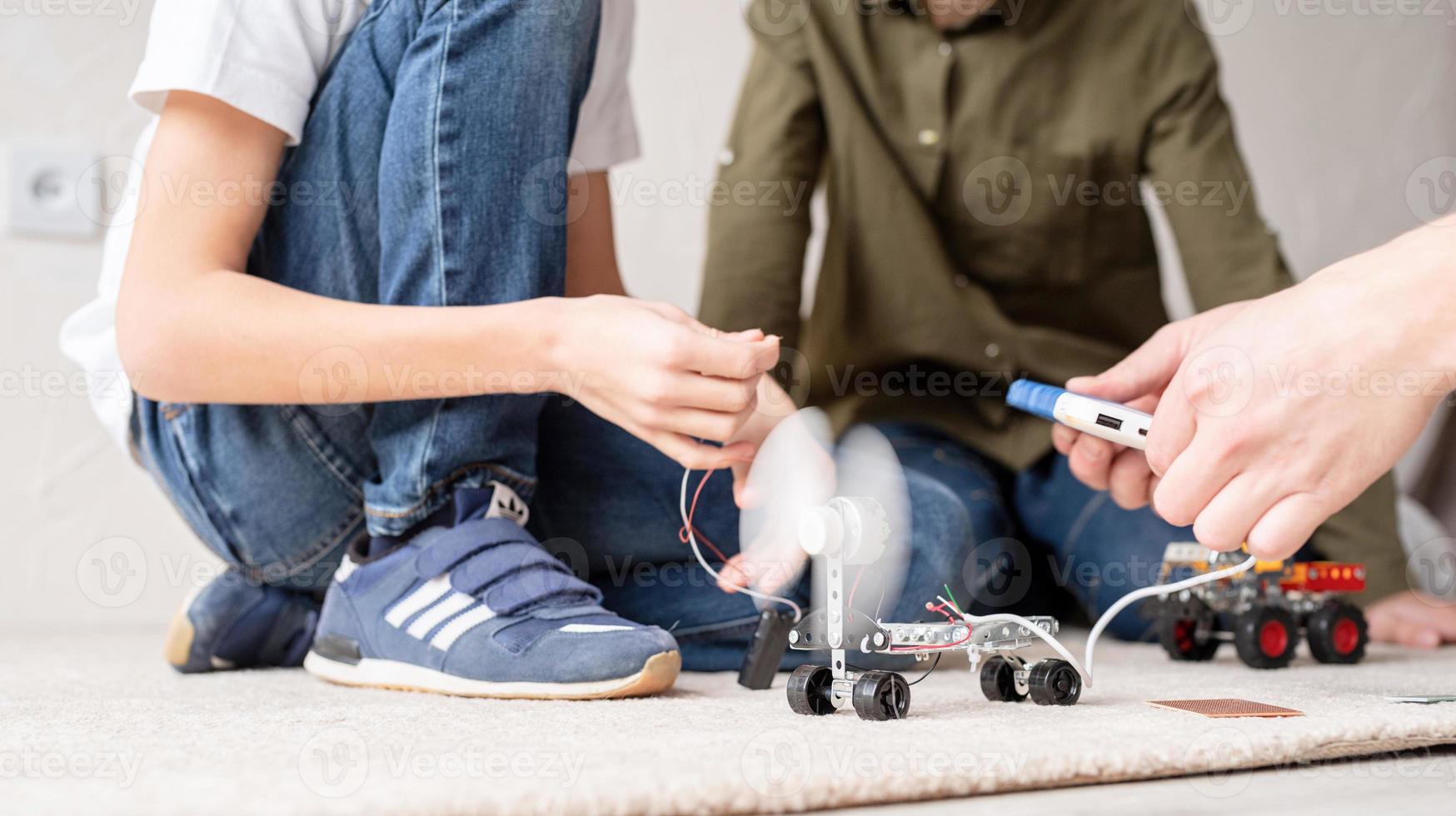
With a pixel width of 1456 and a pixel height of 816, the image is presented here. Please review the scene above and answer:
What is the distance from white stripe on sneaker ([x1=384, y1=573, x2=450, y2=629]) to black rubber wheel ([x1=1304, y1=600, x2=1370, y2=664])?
75 centimetres

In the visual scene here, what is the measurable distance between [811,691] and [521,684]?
0.63ft

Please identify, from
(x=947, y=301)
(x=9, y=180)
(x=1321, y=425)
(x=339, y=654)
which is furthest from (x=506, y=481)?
(x=9, y=180)

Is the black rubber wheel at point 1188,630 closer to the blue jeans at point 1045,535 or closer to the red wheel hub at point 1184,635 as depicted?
the red wheel hub at point 1184,635

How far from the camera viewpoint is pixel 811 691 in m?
0.66

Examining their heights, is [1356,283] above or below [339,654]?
above

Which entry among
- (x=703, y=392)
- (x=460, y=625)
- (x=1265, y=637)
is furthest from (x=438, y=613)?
(x=1265, y=637)

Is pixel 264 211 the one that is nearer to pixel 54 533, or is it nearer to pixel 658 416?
pixel 658 416

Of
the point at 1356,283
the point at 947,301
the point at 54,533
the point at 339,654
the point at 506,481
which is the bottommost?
the point at 54,533

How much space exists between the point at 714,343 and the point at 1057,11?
0.93 m

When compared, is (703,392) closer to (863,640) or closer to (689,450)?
(689,450)

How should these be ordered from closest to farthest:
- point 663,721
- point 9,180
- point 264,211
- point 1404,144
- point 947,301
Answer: point 663,721
point 264,211
point 947,301
point 9,180
point 1404,144

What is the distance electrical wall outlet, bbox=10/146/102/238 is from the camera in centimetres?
147

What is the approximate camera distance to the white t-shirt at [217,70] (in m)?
0.75

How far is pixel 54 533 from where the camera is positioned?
1498 mm
